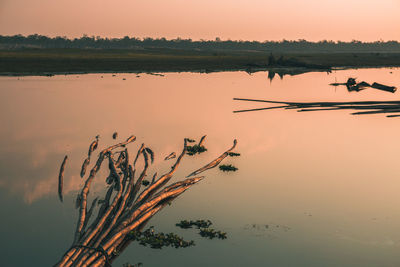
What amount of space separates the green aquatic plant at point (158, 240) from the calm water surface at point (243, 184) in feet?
0.68

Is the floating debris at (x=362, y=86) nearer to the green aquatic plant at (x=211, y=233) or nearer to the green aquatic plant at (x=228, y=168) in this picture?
the green aquatic plant at (x=228, y=168)

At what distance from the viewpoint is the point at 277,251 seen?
33.4ft

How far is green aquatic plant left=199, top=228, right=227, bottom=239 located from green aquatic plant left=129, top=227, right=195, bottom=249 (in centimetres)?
57

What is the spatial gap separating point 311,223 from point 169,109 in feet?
75.2

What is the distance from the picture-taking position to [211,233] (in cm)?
1096

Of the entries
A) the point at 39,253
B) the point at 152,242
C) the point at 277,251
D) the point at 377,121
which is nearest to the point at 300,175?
the point at 277,251

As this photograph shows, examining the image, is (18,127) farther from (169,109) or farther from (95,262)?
(95,262)

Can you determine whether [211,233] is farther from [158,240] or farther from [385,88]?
[385,88]

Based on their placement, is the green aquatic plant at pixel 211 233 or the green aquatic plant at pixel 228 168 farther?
the green aquatic plant at pixel 228 168

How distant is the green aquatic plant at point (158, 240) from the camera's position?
10.3m

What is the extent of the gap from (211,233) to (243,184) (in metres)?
4.57

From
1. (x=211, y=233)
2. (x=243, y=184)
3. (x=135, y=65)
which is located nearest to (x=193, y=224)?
(x=211, y=233)

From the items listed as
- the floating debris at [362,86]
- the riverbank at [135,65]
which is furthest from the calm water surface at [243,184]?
the riverbank at [135,65]

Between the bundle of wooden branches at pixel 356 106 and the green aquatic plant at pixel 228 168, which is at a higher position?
the bundle of wooden branches at pixel 356 106
